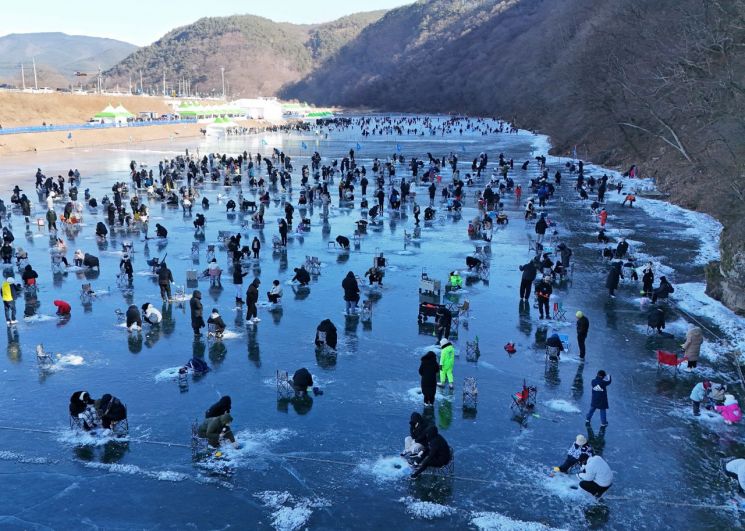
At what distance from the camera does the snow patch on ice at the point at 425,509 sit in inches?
370

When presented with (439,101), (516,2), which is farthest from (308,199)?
(516,2)

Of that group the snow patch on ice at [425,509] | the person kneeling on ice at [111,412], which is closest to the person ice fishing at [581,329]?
the snow patch on ice at [425,509]

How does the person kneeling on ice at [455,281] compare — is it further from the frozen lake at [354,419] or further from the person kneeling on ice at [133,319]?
the person kneeling on ice at [133,319]

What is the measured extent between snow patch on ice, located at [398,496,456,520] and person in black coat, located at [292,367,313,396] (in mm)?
3968

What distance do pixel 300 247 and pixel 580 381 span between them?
14.8 meters

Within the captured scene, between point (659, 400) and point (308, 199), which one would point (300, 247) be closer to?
point (308, 199)

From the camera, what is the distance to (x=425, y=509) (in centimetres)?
952

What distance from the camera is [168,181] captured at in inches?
1559

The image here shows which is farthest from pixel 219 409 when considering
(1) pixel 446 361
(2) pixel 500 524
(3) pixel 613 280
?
(3) pixel 613 280

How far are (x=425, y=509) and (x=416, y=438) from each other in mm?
1372

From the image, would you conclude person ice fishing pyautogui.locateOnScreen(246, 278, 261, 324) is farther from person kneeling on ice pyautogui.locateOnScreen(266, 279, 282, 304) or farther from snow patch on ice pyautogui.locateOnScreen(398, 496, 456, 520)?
snow patch on ice pyautogui.locateOnScreen(398, 496, 456, 520)

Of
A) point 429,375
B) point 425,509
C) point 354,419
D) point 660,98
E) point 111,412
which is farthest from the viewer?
point 660,98

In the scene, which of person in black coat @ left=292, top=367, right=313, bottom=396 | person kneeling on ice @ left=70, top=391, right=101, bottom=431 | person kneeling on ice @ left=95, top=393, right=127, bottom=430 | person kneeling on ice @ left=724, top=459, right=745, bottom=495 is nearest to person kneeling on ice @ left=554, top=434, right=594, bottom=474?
person kneeling on ice @ left=724, top=459, right=745, bottom=495

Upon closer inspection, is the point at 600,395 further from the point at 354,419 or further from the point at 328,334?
the point at 328,334
